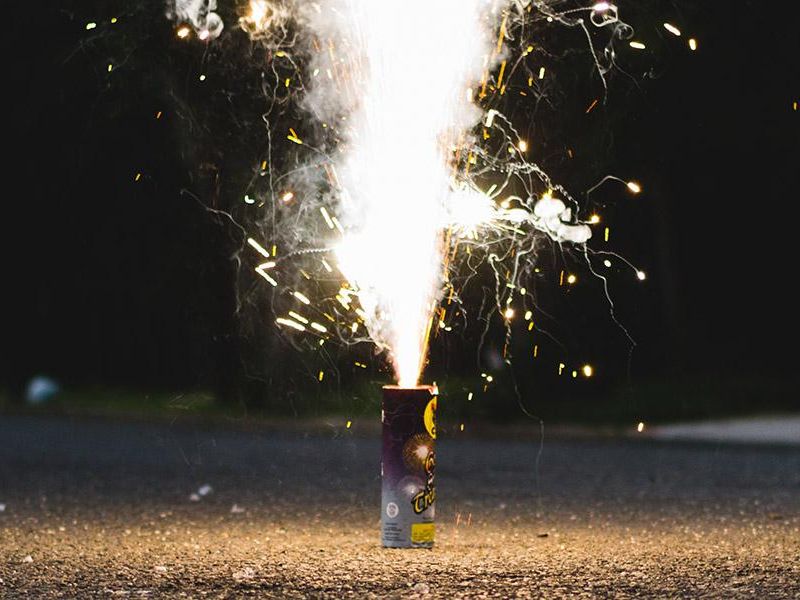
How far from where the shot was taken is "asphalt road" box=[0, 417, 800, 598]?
6.83 metres

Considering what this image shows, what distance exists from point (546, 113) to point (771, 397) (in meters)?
8.38

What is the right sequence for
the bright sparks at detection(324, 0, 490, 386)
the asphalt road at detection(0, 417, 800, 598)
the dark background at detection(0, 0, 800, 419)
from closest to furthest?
1. the asphalt road at detection(0, 417, 800, 598)
2. the bright sparks at detection(324, 0, 490, 386)
3. the dark background at detection(0, 0, 800, 419)

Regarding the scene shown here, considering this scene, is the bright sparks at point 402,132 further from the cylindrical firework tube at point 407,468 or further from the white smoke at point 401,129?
the cylindrical firework tube at point 407,468

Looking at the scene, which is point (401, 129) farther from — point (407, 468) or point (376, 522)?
point (376, 522)

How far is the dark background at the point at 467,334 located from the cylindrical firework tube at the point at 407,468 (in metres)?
7.83

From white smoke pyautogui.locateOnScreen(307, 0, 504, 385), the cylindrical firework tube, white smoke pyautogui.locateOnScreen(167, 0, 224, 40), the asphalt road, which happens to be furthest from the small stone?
white smoke pyautogui.locateOnScreen(167, 0, 224, 40)

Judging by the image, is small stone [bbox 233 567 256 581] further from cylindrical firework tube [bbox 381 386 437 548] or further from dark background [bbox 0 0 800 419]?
A: dark background [bbox 0 0 800 419]

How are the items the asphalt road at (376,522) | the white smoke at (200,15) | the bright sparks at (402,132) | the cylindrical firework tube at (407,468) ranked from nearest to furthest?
the asphalt road at (376,522) → the cylindrical firework tube at (407,468) → the bright sparks at (402,132) → the white smoke at (200,15)

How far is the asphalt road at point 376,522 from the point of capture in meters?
6.83

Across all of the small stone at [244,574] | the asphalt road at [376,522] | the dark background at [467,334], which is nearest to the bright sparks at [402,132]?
the asphalt road at [376,522]

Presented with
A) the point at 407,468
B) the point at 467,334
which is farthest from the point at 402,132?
the point at 467,334

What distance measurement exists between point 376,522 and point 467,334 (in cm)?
1374

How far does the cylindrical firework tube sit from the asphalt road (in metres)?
0.14

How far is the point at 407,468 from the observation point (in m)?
7.91
